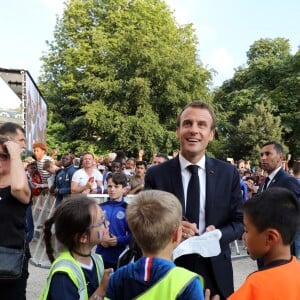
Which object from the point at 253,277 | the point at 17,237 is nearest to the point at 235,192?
the point at 253,277

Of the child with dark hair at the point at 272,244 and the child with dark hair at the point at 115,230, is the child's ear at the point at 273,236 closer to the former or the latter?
the child with dark hair at the point at 272,244

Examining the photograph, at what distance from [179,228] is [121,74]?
29807 mm

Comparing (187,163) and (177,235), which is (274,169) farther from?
(177,235)

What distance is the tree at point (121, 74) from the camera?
30.3 m

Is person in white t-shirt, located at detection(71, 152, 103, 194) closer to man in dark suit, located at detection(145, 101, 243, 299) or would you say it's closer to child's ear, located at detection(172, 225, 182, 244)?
man in dark suit, located at detection(145, 101, 243, 299)

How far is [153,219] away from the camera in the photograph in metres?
2.11

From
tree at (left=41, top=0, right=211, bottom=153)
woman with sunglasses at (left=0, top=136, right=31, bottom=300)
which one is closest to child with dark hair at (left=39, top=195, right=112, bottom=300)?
woman with sunglasses at (left=0, top=136, right=31, bottom=300)

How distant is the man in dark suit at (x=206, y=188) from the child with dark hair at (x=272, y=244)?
34 centimetres

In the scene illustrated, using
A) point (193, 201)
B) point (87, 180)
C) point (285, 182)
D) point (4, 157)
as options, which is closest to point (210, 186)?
point (193, 201)

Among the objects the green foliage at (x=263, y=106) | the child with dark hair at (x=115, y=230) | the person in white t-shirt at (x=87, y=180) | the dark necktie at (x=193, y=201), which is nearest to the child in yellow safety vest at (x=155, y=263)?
the dark necktie at (x=193, y=201)

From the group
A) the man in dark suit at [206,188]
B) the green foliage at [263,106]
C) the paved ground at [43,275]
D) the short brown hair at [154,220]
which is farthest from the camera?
the green foliage at [263,106]

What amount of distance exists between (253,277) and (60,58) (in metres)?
35.9

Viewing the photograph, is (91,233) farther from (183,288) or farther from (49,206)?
(49,206)

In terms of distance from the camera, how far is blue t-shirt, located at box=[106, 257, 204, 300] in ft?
6.55
